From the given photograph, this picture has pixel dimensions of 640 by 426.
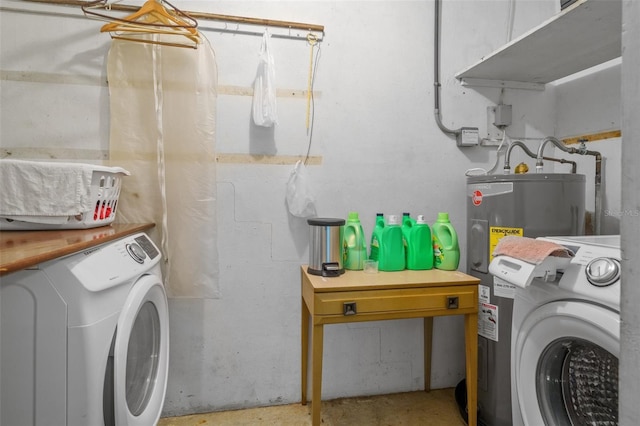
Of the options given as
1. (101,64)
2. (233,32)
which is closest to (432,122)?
(233,32)

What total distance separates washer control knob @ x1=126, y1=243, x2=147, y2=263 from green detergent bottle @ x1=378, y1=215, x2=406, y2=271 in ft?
3.51

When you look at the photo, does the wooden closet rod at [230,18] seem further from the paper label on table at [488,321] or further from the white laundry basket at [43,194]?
the paper label on table at [488,321]

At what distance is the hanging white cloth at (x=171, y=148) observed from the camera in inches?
64.6

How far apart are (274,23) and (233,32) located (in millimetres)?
220

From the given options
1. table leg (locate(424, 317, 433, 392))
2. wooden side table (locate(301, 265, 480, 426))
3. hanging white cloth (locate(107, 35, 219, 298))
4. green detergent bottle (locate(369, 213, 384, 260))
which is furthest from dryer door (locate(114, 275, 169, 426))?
table leg (locate(424, 317, 433, 392))

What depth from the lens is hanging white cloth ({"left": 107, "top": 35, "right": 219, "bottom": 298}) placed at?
5.38ft

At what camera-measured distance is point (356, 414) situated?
1.78 metres

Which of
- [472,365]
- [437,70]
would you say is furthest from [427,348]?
[437,70]

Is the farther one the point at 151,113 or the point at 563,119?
the point at 563,119

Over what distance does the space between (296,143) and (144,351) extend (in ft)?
4.01

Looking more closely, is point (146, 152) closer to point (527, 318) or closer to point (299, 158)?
point (299, 158)

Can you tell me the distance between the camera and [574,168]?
1.89 m

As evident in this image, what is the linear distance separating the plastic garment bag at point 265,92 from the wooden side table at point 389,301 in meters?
0.83

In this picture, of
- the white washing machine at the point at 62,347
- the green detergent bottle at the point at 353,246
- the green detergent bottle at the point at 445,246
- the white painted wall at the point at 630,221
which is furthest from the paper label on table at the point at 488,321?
the white washing machine at the point at 62,347
